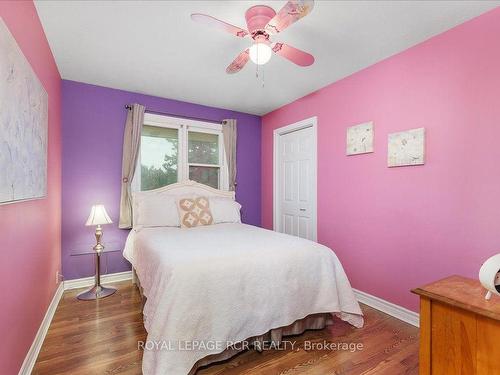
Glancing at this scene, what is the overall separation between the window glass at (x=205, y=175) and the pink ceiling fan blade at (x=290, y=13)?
247 cm

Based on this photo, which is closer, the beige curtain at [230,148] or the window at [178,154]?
the window at [178,154]

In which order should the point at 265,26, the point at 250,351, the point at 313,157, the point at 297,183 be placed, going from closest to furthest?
the point at 265,26, the point at 250,351, the point at 313,157, the point at 297,183

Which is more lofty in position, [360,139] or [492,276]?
[360,139]

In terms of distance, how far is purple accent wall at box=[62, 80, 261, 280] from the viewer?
9.91 feet

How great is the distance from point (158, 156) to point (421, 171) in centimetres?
308

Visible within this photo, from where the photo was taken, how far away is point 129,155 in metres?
3.31

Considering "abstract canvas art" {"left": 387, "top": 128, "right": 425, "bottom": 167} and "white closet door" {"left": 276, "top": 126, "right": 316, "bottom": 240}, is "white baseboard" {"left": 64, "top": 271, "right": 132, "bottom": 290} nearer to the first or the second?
"white closet door" {"left": 276, "top": 126, "right": 316, "bottom": 240}

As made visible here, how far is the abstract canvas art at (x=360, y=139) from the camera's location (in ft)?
8.71

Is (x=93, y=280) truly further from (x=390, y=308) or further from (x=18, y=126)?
(x=390, y=308)

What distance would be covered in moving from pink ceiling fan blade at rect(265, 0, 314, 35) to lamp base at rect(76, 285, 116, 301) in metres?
2.99

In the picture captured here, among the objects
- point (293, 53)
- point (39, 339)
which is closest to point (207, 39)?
point (293, 53)

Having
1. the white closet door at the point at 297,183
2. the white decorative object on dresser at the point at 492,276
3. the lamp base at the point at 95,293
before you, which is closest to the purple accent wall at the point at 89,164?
the lamp base at the point at 95,293

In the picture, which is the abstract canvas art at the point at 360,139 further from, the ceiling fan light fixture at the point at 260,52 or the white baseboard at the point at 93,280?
the white baseboard at the point at 93,280

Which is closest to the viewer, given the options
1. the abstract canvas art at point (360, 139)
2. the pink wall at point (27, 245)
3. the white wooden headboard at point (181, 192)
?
the pink wall at point (27, 245)
